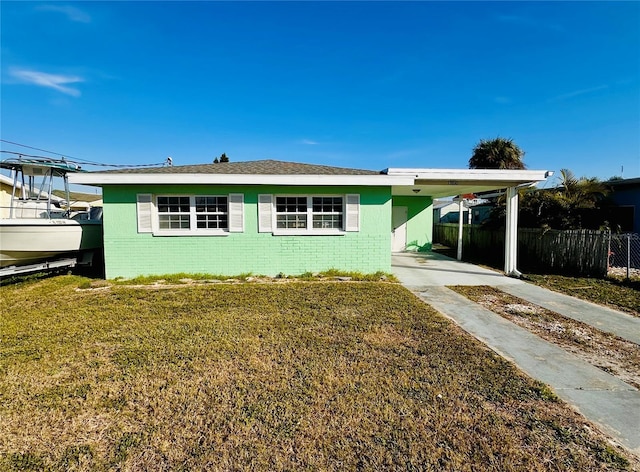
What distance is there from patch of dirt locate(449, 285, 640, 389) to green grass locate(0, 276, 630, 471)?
123cm

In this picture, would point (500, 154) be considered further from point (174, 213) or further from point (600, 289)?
point (174, 213)

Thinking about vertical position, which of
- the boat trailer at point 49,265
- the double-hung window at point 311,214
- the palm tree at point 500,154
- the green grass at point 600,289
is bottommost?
the green grass at point 600,289

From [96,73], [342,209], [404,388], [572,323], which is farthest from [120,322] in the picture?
[96,73]

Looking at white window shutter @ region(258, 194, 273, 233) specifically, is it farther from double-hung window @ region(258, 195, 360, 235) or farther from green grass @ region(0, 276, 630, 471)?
green grass @ region(0, 276, 630, 471)

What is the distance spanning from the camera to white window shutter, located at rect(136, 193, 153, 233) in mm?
8430

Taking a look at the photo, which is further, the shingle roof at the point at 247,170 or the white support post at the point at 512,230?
the white support post at the point at 512,230

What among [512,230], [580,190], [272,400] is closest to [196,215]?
[272,400]

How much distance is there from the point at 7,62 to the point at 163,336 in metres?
12.2

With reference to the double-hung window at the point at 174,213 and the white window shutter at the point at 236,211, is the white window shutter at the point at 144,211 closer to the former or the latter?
the double-hung window at the point at 174,213

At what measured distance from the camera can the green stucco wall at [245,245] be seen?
8469 millimetres

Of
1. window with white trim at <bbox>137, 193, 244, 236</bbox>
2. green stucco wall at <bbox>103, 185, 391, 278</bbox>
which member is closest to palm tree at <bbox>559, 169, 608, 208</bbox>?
green stucco wall at <bbox>103, 185, 391, 278</bbox>

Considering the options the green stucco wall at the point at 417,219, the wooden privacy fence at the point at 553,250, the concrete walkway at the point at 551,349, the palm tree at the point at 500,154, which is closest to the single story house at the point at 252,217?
the concrete walkway at the point at 551,349

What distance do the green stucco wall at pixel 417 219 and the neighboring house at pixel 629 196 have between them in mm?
6856

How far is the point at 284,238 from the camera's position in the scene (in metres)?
8.94
